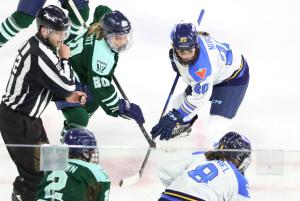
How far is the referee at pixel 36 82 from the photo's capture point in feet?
14.5

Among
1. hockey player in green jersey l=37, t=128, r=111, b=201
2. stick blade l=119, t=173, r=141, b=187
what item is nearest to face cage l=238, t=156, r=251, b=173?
hockey player in green jersey l=37, t=128, r=111, b=201

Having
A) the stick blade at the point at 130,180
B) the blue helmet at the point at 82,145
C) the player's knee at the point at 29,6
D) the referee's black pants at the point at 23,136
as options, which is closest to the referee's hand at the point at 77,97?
the referee's black pants at the point at 23,136

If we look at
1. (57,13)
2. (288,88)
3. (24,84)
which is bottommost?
(288,88)

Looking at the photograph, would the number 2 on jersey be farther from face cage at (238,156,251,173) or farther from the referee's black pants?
the referee's black pants

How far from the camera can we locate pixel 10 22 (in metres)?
5.68

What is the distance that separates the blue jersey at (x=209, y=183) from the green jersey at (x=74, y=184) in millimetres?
345

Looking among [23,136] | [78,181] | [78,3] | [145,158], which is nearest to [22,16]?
[78,3]

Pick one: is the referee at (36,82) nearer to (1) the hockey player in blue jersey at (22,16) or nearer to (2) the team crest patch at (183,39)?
(2) the team crest patch at (183,39)

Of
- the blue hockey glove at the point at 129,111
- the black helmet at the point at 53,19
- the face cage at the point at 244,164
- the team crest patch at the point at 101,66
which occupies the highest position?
the black helmet at the point at 53,19

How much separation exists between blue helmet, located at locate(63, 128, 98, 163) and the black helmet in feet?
2.30

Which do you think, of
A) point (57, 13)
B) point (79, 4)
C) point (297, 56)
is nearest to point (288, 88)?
point (297, 56)

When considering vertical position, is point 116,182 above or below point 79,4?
below

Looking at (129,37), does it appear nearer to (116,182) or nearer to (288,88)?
Answer: (116,182)

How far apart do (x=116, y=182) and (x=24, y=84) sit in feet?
1.96
